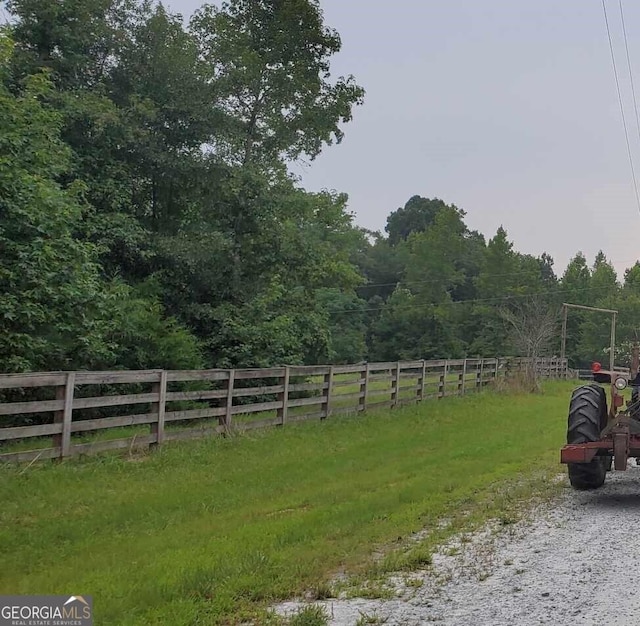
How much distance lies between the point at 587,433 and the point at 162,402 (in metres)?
5.58

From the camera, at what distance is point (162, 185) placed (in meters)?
18.5

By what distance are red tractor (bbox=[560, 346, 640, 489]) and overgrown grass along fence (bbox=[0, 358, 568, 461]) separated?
5385 mm

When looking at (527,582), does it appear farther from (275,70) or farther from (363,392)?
(275,70)

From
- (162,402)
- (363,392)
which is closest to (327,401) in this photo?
(363,392)

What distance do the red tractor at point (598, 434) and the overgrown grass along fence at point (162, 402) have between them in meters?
5.39

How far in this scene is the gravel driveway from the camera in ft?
12.8

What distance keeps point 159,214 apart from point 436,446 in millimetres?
11288

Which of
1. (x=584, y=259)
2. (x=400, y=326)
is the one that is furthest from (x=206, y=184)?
(x=584, y=259)

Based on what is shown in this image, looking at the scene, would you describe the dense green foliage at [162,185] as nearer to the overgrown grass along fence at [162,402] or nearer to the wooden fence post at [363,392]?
the overgrown grass along fence at [162,402]

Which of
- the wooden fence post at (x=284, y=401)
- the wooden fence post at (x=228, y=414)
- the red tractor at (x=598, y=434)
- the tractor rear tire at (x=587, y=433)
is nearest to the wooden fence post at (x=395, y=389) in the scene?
the wooden fence post at (x=284, y=401)

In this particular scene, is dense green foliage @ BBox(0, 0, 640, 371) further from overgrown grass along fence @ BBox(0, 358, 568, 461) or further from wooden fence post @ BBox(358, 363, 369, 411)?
wooden fence post @ BBox(358, 363, 369, 411)

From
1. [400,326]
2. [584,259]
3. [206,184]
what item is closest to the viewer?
[206,184]

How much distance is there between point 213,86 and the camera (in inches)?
714

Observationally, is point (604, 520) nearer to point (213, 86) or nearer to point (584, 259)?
point (213, 86)
